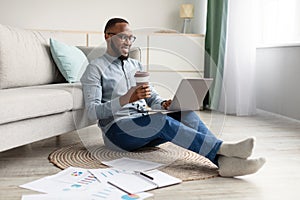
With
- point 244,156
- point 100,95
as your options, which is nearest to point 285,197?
point 244,156

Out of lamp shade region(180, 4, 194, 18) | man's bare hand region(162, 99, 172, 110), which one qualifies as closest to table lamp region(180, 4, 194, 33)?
lamp shade region(180, 4, 194, 18)

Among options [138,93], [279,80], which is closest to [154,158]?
[138,93]

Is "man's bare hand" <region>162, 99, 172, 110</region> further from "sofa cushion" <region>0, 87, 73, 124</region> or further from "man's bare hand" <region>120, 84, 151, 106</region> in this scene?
"sofa cushion" <region>0, 87, 73, 124</region>

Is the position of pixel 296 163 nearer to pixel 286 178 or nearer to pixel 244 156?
pixel 286 178

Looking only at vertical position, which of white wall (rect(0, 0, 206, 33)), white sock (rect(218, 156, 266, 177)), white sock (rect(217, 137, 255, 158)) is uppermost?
white wall (rect(0, 0, 206, 33))

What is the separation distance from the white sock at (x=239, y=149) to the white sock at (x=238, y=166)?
0.11 ft

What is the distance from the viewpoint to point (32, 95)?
6.61ft

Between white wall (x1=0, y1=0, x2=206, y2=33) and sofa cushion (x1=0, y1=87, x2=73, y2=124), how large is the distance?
265 centimetres

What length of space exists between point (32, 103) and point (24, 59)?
666 mm

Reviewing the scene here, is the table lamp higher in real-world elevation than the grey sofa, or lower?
higher

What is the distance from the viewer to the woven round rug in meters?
1.96

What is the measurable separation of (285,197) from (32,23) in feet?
12.5

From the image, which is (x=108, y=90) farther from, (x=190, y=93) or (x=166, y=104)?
(x=190, y=93)

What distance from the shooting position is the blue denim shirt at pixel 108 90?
2082 mm
